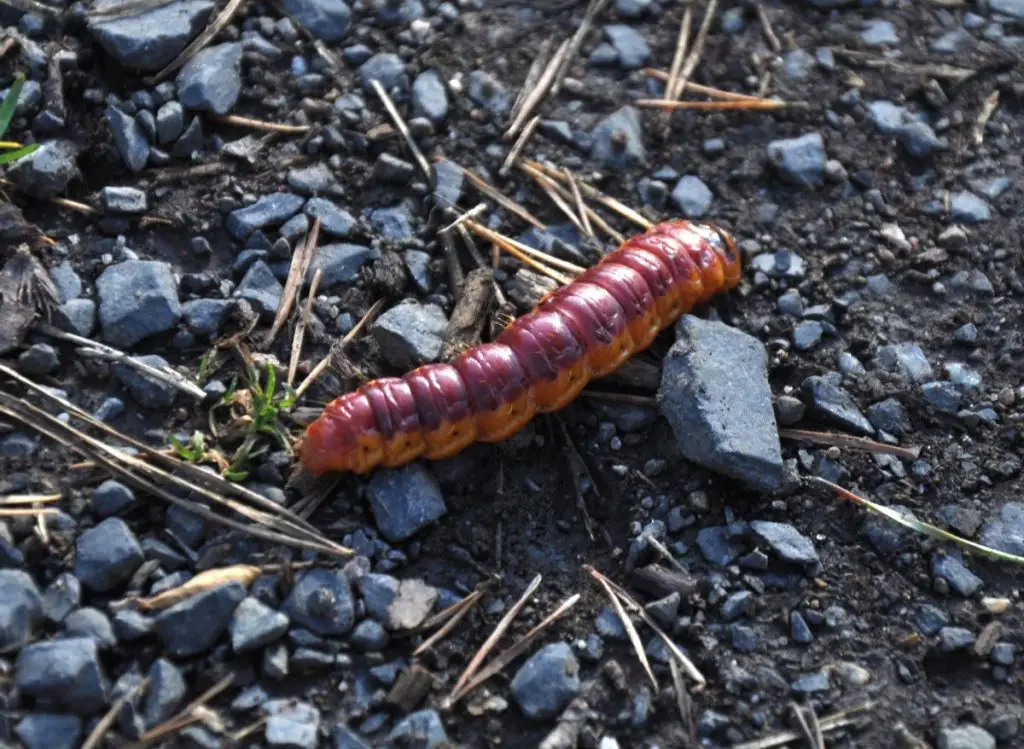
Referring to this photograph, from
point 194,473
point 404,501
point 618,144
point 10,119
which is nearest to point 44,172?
point 10,119

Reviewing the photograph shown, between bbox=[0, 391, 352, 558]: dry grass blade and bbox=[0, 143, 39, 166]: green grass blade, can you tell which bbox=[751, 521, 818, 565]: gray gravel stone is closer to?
bbox=[0, 391, 352, 558]: dry grass blade

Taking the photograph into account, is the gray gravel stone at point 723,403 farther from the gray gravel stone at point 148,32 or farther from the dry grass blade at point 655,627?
the gray gravel stone at point 148,32

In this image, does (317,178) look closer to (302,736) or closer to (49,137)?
(49,137)

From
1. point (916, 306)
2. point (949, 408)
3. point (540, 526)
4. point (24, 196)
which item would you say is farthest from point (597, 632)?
point (24, 196)

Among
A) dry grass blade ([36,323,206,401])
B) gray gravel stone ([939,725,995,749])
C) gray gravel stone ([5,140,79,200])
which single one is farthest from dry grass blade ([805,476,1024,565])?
gray gravel stone ([5,140,79,200])

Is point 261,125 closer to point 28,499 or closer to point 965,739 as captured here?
point 28,499

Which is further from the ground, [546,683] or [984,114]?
[984,114]
